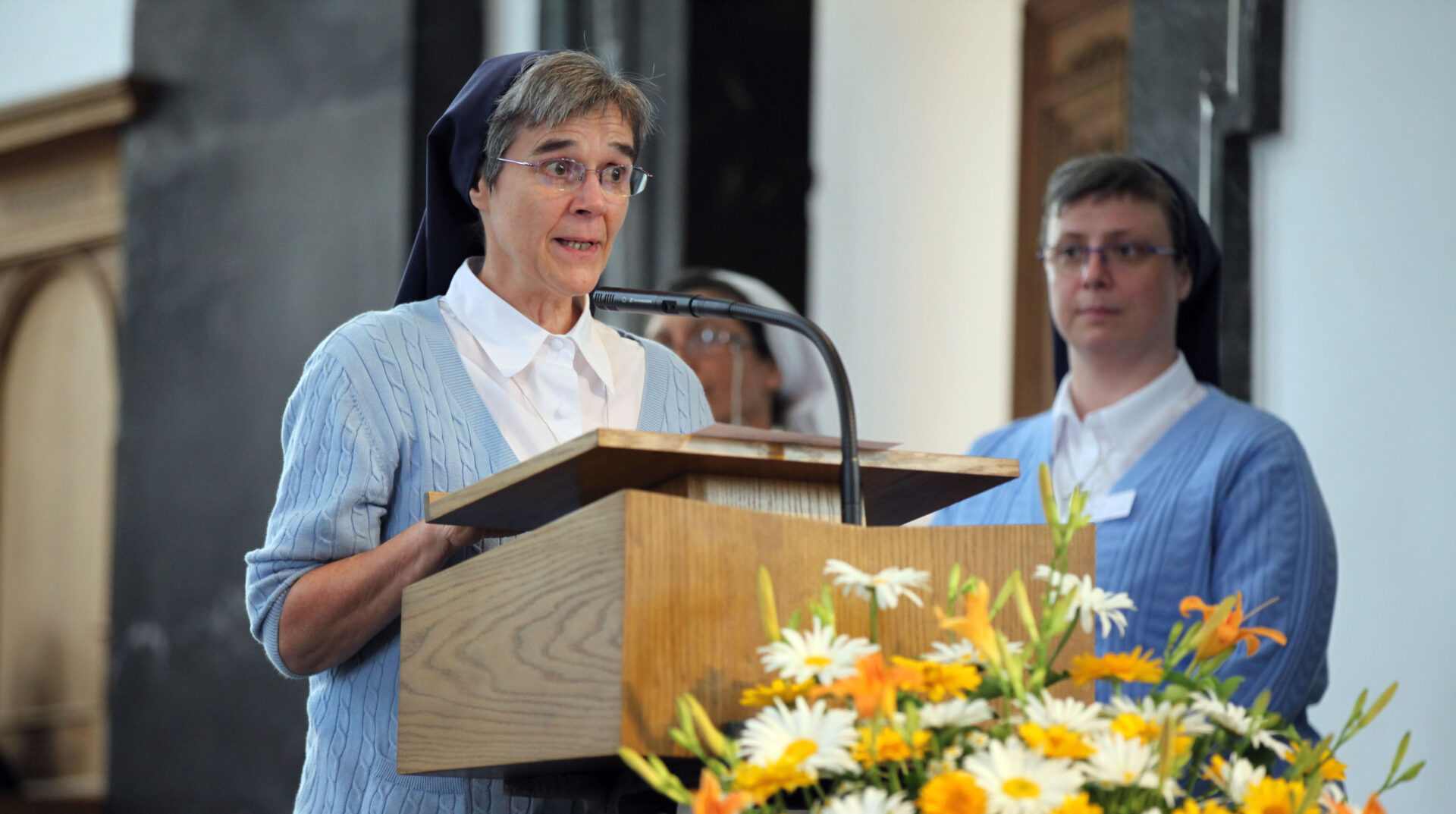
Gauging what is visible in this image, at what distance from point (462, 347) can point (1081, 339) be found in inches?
64.4

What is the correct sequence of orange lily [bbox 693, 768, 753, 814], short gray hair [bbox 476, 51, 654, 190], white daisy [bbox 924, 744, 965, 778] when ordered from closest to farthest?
1. orange lily [bbox 693, 768, 753, 814]
2. white daisy [bbox 924, 744, 965, 778]
3. short gray hair [bbox 476, 51, 654, 190]

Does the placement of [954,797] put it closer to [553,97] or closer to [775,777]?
[775,777]

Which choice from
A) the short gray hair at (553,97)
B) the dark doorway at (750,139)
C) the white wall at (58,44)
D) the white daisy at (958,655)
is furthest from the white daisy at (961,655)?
the white wall at (58,44)

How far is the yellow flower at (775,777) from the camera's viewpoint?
1.35m

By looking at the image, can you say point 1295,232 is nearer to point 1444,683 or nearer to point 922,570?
point 1444,683

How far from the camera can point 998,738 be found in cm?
142

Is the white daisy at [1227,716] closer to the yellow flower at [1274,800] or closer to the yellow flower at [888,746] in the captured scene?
the yellow flower at [1274,800]

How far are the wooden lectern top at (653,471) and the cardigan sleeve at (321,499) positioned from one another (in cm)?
25

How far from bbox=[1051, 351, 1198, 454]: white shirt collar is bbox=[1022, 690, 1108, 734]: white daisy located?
2072 mm

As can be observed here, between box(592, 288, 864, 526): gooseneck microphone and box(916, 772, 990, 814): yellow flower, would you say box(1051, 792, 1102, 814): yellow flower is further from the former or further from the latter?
box(592, 288, 864, 526): gooseneck microphone

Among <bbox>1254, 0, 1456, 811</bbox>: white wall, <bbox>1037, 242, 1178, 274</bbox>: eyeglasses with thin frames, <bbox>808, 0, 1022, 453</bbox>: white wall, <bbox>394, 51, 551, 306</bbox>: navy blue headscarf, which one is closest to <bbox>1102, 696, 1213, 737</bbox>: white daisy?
<bbox>394, 51, 551, 306</bbox>: navy blue headscarf

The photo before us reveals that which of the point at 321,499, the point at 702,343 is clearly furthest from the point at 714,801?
the point at 702,343

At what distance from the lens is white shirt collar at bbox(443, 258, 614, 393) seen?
2309 millimetres

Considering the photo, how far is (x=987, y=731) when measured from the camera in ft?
4.76
